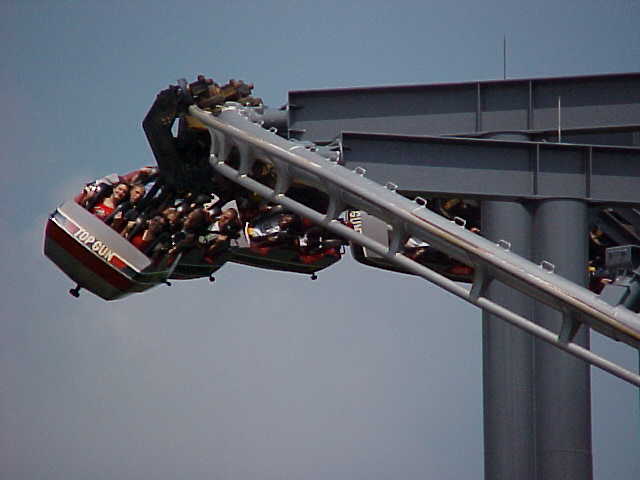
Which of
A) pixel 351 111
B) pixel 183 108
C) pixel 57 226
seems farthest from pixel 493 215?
pixel 57 226

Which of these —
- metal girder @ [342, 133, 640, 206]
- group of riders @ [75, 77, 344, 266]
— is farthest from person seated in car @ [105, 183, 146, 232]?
metal girder @ [342, 133, 640, 206]

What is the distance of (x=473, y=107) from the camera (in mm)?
18562

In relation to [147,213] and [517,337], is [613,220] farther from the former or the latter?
[147,213]

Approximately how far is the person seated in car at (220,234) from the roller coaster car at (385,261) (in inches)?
82.1

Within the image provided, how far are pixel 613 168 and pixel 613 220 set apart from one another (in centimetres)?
321

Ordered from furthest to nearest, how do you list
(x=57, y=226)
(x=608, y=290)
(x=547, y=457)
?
(x=57, y=226), (x=547, y=457), (x=608, y=290)

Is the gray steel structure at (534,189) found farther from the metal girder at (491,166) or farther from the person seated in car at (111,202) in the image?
the person seated in car at (111,202)

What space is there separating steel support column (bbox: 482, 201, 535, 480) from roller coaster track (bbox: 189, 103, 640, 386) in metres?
2.75

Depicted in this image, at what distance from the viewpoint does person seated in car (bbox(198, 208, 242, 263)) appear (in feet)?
68.4

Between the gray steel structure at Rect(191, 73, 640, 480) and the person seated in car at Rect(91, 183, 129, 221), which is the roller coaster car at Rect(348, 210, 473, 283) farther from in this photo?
the person seated in car at Rect(91, 183, 129, 221)

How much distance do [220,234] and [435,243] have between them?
7.10 meters

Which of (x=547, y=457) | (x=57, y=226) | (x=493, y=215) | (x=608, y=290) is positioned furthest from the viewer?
(x=57, y=226)

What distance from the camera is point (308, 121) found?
747 inches

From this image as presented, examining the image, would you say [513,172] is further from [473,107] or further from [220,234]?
[220,234]
